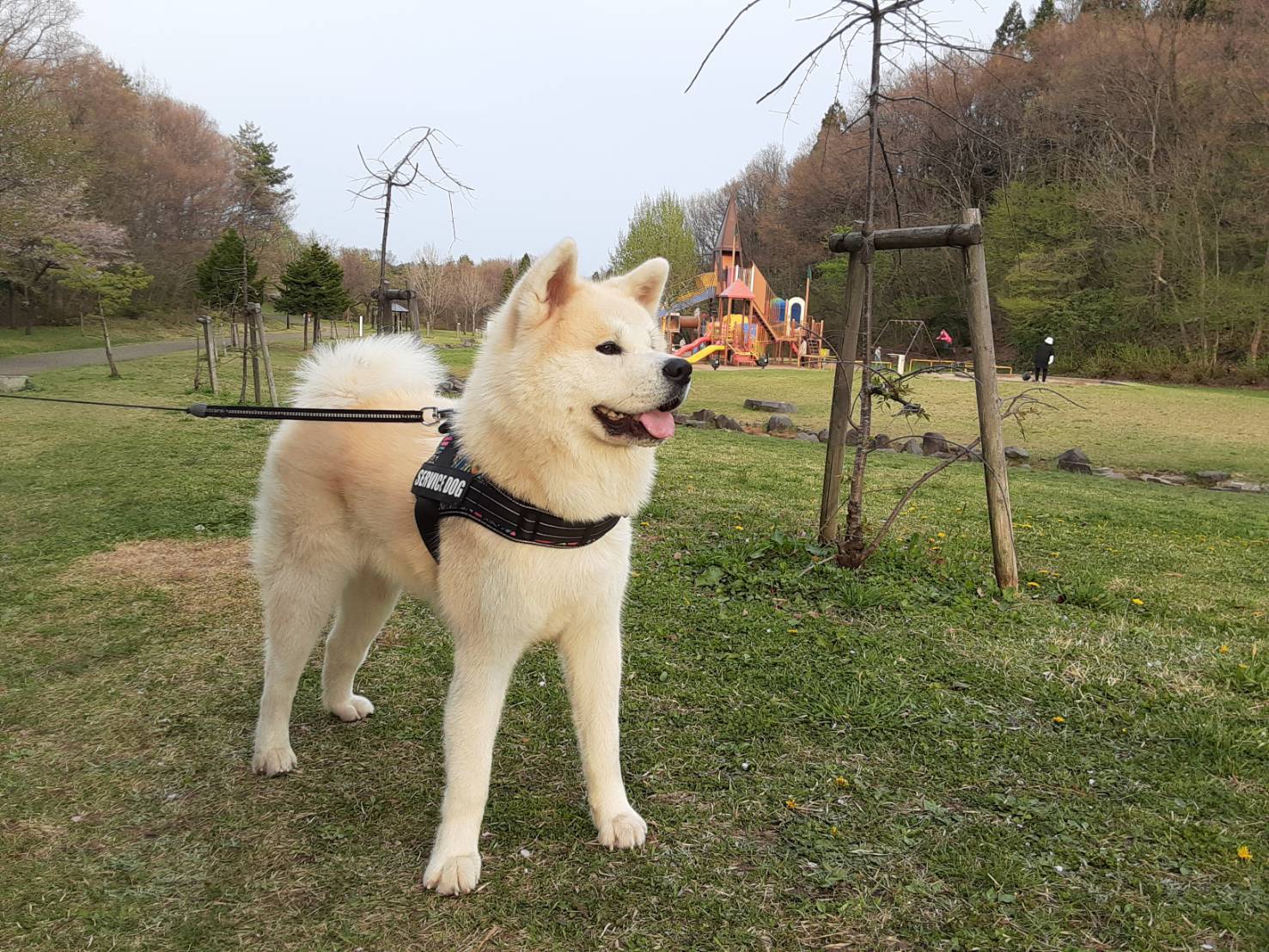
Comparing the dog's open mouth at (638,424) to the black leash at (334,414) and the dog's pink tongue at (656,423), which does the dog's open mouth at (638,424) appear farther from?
the black leash at (334,414)

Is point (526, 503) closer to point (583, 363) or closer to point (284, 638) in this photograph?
point (583, 363)

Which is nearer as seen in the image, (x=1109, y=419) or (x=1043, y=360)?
(x=1109, y=419)

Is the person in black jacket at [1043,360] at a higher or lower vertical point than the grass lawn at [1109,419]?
higher

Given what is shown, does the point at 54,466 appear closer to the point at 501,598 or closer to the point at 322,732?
the point at 322,732

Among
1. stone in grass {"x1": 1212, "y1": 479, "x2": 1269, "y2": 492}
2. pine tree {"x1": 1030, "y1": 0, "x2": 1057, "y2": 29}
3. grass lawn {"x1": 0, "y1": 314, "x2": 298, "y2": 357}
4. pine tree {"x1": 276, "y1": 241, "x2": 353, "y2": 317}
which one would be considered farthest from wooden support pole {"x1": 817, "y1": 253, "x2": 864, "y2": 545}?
pine tree {"x1": 1030, "y1": 0, "x2": 1057, "y2": 29}

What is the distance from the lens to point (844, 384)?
17.0 ft

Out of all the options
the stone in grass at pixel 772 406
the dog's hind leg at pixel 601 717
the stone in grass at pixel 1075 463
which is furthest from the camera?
the stone in grass at pixel 772 406

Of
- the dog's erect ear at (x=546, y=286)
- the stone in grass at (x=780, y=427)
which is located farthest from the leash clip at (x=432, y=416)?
the stone in grass at (x=780, y=427)

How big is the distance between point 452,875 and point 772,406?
18.3 meters

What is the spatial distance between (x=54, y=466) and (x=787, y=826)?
10.1m

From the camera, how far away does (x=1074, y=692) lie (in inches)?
145

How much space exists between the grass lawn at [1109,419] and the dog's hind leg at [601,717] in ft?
28.0

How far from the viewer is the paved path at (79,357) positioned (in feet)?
80.7

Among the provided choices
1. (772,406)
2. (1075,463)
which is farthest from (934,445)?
(772,406)
